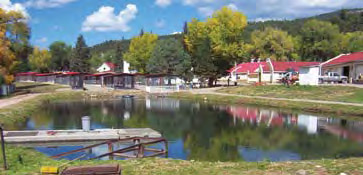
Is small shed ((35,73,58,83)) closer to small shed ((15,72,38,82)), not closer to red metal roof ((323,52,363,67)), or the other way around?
small shed ((15,72,38,82))

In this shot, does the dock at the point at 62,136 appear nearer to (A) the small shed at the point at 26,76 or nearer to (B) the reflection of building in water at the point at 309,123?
(B) the reflection of building in water at the point at 309,123

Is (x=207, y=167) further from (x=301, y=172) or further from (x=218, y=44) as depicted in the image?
(x=218, y=44)

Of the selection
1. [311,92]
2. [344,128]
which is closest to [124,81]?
[311,92]

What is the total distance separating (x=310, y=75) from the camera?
154ft

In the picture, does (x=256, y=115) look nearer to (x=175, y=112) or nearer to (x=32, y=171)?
(x=175, y=112)

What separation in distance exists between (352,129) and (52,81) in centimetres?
7658

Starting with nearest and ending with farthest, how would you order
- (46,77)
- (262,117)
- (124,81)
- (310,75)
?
(262,117), (310,75), (124,81), (46,77)

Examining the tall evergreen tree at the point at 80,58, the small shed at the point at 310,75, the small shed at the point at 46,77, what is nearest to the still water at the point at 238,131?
the small shed at the point at 310,75

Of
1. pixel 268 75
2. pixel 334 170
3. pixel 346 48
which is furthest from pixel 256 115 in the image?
pixel 346 48

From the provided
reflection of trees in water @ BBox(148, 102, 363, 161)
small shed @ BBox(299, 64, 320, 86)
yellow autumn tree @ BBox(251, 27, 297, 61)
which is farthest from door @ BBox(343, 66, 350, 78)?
yellow autumn tree @ BBox(251, 27, 297, 61)

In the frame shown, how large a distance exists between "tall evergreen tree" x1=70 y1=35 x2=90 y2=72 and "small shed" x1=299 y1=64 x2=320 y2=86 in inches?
2786

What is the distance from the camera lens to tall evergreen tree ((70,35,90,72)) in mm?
101062

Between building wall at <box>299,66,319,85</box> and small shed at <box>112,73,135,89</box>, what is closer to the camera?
building wall at <box>299,66,319,85</box>

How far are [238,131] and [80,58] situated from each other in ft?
281
